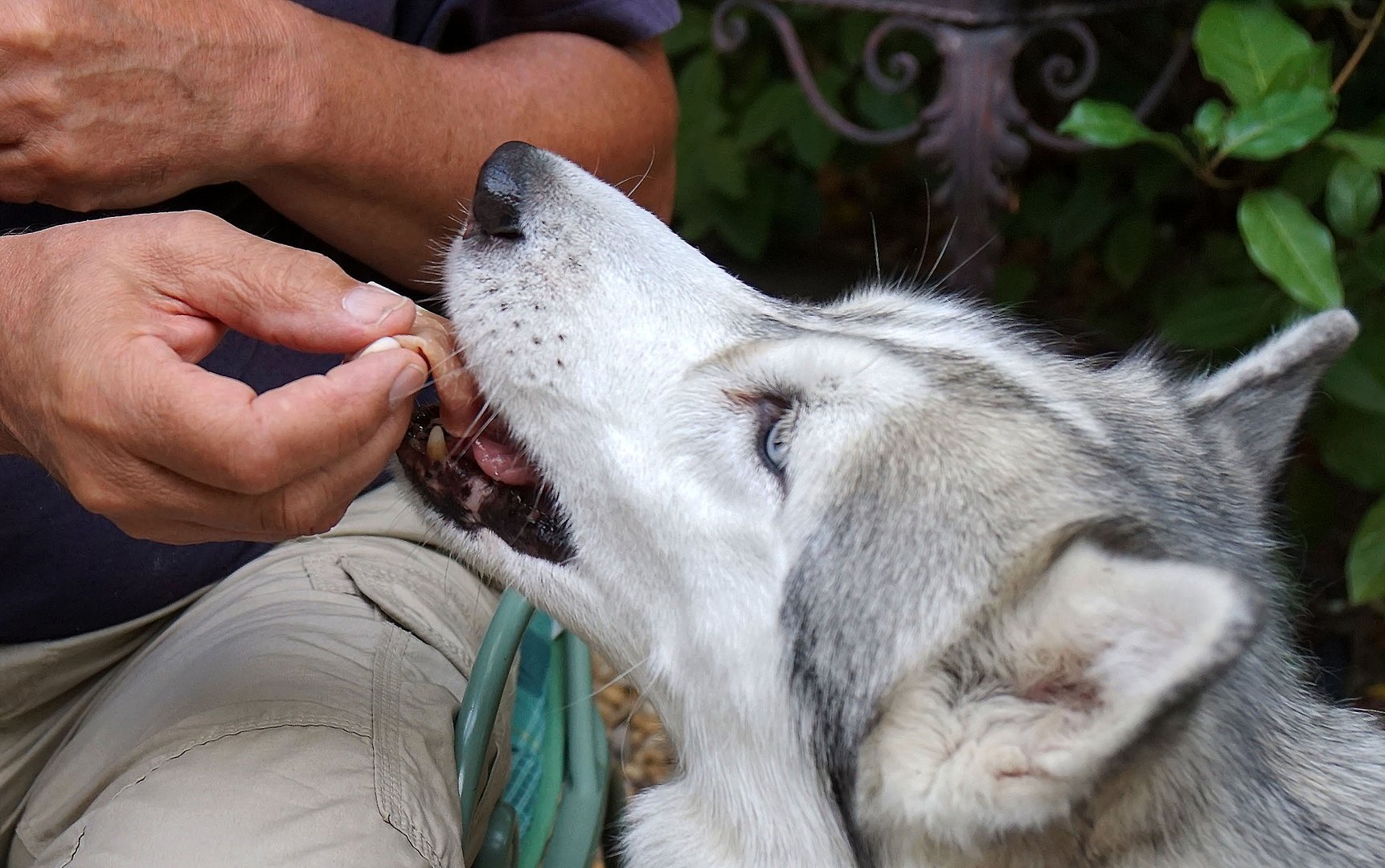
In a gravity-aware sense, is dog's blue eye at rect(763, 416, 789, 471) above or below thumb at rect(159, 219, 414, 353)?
above

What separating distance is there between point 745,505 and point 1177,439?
1.95ft

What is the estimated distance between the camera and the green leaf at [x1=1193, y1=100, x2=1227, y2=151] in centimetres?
237

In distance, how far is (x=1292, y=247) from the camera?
229 centimetres

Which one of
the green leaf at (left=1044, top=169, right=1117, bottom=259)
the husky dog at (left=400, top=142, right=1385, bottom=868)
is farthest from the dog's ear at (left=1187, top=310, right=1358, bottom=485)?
the green leaf at (left=1044, top=169, right=1117, bottom=259)

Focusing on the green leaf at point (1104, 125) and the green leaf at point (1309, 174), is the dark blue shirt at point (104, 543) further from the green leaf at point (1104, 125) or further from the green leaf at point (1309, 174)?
the green leaf at point (1309, 174)

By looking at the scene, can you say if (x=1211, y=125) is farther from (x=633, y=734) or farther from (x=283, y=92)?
(x=633, y=734)

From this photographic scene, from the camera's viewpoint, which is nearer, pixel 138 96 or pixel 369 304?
pixel 369 304

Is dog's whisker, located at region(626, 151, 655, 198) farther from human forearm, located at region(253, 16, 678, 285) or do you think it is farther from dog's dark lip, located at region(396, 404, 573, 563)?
dog's dark lip, located at region(396, 404, 573, 563)

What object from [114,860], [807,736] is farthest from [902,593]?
[114,860]

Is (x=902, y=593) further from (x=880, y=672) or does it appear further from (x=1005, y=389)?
(x=1005, y=389)

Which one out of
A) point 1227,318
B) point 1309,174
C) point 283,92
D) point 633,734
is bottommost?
point 633,734

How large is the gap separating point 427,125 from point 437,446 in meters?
0.52

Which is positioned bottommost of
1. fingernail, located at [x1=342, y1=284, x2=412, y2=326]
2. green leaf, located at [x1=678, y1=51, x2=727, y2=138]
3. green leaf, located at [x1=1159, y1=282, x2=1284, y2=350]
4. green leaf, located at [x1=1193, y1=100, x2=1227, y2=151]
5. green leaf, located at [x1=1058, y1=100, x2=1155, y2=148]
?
green leaf, located at [x1=678, y1=51, x2=727, y2=138]

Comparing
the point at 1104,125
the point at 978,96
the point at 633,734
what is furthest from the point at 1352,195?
the point at 633,734
